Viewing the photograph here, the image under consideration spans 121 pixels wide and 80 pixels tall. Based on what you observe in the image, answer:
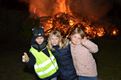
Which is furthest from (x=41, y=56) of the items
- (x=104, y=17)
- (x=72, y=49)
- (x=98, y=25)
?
(x=104, y=17)

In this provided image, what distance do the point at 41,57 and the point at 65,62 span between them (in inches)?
18.6

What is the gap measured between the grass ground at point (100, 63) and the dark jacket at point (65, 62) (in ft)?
8.91

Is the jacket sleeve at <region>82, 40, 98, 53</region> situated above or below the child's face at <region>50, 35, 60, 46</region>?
below

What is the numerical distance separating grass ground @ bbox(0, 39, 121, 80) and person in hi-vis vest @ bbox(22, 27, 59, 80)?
9.70 feet

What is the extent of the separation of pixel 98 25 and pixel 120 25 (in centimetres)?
142

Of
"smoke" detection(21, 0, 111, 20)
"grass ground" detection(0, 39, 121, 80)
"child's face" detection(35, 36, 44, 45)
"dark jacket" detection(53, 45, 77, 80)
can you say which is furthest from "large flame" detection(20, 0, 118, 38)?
"child's face" detection(35, 36, 44, 45)

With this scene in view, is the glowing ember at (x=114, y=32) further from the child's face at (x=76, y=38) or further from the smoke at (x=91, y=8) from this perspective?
the child's face at (x=76, y=38)

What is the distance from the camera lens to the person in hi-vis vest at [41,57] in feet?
20.5

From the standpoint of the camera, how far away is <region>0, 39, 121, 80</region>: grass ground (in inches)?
368

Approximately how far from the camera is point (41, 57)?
6.30 metres

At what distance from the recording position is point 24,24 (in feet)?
50.2

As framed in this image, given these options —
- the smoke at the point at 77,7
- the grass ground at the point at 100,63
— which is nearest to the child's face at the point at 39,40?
the grass ground at the point at 100,63

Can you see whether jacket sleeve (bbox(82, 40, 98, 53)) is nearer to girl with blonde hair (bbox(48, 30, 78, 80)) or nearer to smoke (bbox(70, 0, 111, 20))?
girl with blonde hair (bbox(48, 30, 78, 80))

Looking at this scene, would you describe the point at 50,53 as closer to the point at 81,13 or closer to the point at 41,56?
the point at 41,56
